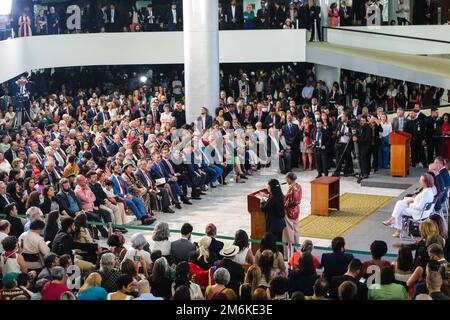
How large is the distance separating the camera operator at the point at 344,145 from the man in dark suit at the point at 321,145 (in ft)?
0.75

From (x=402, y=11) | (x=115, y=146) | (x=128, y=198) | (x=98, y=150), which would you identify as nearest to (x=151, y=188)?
(x=128, y=198)

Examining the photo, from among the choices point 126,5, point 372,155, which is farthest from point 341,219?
point 126,5

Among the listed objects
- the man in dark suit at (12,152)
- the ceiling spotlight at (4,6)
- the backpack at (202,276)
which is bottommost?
the backpack at (202,276)

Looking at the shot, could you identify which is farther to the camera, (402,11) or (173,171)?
(402,11)

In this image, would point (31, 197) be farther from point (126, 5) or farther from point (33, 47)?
point (126, 5)

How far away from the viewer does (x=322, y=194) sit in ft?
48.1

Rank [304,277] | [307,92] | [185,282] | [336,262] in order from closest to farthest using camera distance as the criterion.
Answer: [185,282] < [304,277] < [336,262] < [307,92]

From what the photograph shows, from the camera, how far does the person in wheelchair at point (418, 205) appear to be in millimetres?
12242

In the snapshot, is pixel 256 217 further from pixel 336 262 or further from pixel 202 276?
pixel 336 262

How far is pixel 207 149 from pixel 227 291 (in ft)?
29.6

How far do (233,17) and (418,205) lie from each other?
43.1 feet

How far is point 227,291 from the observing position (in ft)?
26.1

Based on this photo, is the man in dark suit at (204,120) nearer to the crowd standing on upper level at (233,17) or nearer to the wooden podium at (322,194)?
the wooden podium at (322,194)

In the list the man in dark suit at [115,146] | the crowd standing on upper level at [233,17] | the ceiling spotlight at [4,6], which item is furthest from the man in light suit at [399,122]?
the ceiling spotlight at [4,6]
